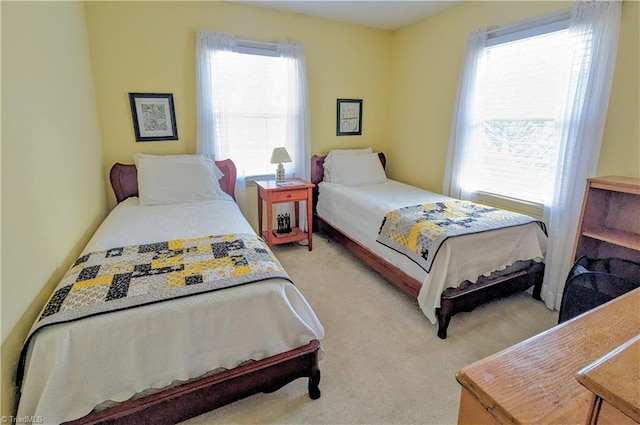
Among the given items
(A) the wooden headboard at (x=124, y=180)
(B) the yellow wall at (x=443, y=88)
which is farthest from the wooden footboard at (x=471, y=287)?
(A) the wooden headboard at (x=124, y=180)

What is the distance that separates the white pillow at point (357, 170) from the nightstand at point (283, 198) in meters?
0.44

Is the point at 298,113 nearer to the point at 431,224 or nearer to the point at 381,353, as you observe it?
the point at 431,224

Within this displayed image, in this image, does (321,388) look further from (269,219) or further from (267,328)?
(269,219)

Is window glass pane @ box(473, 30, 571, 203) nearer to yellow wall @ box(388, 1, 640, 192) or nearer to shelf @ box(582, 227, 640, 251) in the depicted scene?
yellow wall @ box(388, 1, 640, 192)

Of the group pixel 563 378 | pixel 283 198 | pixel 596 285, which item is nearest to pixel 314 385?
pixel 563 378

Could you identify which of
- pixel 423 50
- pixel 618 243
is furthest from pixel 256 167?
pixel 618 243

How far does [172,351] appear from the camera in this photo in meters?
1.25

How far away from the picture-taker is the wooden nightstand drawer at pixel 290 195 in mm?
3146

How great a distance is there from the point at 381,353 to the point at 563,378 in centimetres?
141

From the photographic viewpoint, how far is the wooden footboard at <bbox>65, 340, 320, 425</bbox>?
3.92 ft

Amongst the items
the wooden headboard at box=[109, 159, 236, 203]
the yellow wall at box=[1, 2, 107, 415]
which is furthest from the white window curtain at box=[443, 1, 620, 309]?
the wooden headboard at box=[109, 159, 236, 203]

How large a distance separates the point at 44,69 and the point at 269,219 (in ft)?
6.40

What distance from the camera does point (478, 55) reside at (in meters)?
2.84

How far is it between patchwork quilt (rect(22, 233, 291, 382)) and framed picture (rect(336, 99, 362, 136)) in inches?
96.0
